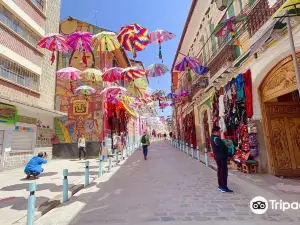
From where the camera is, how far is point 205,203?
14.3 feet

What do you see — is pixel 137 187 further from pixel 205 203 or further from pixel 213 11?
pixel 213 11

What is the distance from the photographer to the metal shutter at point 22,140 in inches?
443

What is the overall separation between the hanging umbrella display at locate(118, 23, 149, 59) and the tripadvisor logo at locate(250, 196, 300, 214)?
7.46m

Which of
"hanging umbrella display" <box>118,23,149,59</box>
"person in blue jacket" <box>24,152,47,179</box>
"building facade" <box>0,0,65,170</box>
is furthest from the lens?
"building facade" <box>0,0,65,170</box>

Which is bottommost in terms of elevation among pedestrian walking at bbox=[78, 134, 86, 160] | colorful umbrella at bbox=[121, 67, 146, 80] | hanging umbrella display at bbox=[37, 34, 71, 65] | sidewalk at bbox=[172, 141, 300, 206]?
sidewalk at bbox=[172, 141, 300, 206]

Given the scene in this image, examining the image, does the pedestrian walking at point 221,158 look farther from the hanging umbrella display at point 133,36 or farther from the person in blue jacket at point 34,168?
the person in blue jacket at point 34,168

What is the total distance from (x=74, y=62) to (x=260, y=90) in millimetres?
14625

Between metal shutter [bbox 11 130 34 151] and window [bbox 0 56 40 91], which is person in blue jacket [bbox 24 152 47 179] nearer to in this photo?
metal shutter [bbox 11 130 34 151]

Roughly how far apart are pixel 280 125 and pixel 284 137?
45cm

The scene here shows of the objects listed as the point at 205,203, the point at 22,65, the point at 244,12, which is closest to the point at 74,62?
the point at 22,65

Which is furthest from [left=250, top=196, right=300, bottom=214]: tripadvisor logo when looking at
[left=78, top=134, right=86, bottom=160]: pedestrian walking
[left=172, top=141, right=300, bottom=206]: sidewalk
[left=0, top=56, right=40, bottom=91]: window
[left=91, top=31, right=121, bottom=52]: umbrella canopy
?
[left=0, top=56, right=40, bottom=91]: window

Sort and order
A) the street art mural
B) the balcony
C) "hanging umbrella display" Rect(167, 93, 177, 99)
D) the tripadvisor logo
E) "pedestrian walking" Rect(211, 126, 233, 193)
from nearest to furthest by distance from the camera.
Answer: the tripadvisor logo, "pedestrian walking" Rect(211, 126, 233, 193), the balcony, the street art mural, "hanging umbrella display" Rect(167, 93, 177, 99)

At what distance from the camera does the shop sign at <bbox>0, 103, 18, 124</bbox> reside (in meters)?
9.95

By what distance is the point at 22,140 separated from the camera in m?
11.9
